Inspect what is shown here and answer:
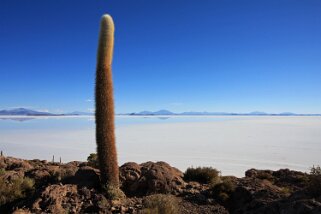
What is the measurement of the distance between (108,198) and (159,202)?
1.59 meters

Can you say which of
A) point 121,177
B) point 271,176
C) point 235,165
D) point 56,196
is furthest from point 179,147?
point 56,196

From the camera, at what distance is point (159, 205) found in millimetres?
7898

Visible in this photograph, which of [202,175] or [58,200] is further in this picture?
[202,175]

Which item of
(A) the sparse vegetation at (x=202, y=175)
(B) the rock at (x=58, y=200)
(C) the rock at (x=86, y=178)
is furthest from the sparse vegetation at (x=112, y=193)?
(A) the sparse vegetation at (x=202, y=175)

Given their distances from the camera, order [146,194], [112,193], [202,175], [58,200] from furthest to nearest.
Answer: [202,175] → [146,194] → [112,193] → [58,200]

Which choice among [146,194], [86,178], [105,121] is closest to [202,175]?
[146,194]

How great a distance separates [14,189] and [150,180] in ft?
11.6

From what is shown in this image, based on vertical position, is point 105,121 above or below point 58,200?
above

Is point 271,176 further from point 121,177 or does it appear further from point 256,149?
point 256,149

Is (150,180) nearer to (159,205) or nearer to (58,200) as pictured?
(159,205)

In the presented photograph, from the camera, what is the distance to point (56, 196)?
853 centimetres

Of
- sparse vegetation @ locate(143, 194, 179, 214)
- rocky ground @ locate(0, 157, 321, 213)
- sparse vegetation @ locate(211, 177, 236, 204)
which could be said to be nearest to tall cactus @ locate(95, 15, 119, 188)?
rocky ground @ locate(0, 157, 321, 213)

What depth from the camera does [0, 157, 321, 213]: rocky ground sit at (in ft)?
25.8

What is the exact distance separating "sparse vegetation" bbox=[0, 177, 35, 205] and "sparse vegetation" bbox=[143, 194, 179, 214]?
3357mm
